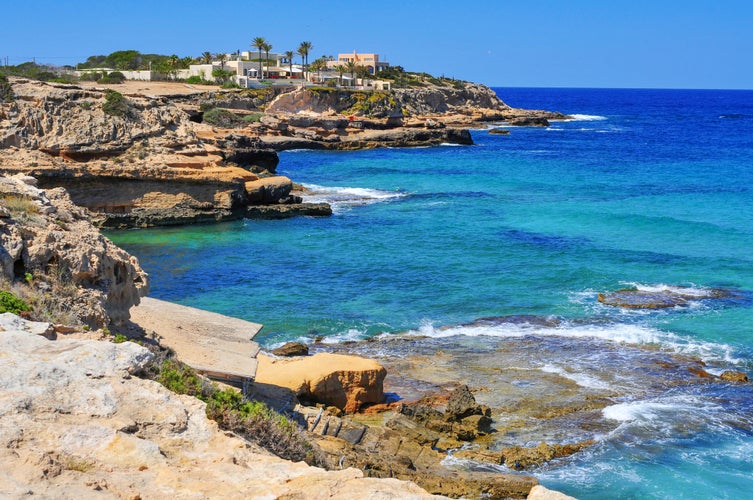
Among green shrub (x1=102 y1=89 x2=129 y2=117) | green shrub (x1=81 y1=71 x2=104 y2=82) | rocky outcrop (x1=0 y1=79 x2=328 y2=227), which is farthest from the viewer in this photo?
green shrub (x1=81 y1=71 x2=104 y2=82)

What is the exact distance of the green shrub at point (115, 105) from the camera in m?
37.1

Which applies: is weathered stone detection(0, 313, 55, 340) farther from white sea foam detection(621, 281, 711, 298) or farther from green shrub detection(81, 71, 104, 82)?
green shrub detection(81, 71, 104, 82)

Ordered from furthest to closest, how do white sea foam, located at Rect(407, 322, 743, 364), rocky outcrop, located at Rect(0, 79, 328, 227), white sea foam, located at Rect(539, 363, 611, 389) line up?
rocky outcrop, located at Rect(0, 79, 328, 227)
white sea foam, located at Rect(407, 322, 743, 364)
white sea foam, located at Rect(539, 363, 611, 389)

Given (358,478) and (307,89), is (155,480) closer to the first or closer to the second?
(358,478)

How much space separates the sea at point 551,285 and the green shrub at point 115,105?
5906mm

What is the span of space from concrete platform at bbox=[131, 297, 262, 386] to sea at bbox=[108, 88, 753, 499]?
502cm

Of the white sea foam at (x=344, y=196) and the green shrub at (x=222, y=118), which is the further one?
the green shrub at (x=222, y=118)

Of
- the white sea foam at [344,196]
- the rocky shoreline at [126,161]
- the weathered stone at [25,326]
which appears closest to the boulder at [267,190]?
the rocky shoreline at [126,161]

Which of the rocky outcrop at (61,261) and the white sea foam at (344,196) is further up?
the rocky outcrop at (61,261)

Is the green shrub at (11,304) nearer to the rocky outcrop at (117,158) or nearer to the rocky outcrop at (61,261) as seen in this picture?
the rocky outcrop at (61,261)

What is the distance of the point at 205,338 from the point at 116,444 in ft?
24.8

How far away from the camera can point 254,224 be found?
37969mm

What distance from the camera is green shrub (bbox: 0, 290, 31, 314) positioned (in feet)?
29.8

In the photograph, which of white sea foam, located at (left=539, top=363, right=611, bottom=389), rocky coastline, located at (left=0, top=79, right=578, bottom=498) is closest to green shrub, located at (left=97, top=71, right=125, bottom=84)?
rocky coastline, located at (left=0, top=79, right=578, bottom=498)
